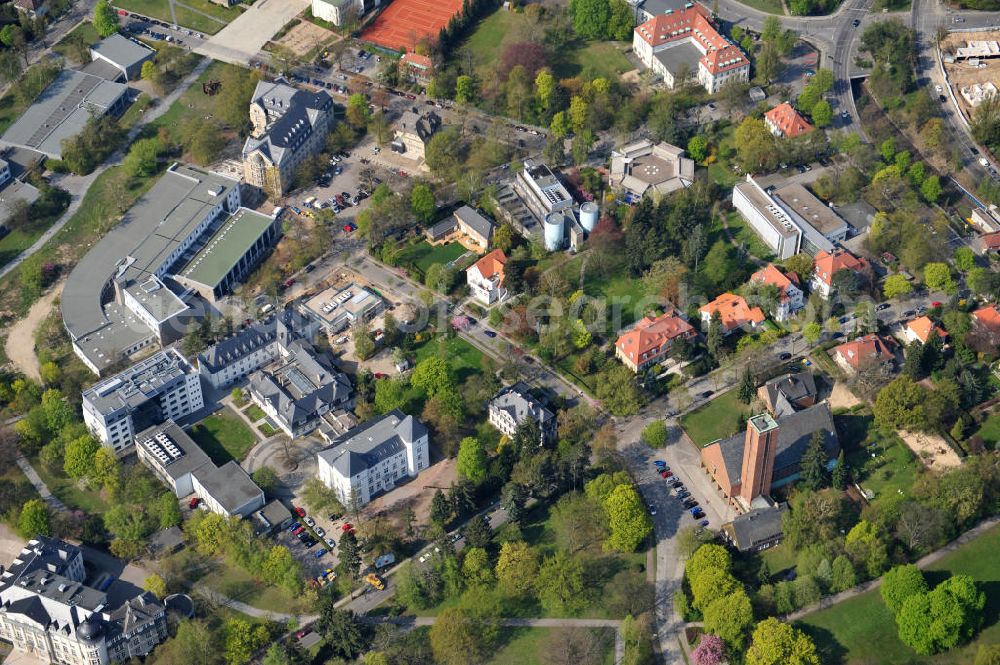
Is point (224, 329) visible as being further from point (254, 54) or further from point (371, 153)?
point (254, 54)

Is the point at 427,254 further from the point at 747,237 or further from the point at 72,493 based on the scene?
the point at 72,493

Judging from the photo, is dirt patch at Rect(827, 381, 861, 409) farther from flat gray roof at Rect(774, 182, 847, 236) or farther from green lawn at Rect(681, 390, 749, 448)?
flat gray roof at Rect(774, 182, 847, 236)

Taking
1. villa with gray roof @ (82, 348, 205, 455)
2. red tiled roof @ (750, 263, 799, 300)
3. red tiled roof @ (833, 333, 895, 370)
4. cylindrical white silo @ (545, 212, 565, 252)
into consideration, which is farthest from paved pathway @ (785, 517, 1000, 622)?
villa with gray roof @ (82, 348, 205, 455)

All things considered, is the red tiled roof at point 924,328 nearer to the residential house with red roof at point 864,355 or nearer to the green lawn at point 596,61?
the residential house with red roof at point 864,355

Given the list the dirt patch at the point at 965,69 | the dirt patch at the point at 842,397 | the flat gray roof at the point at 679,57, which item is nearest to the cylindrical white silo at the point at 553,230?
the flat gray roof at the point at 679,57

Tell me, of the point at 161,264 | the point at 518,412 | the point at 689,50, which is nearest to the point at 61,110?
the point at 161,264
